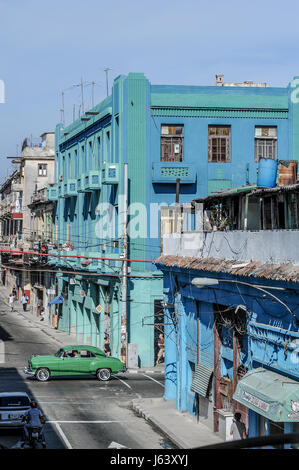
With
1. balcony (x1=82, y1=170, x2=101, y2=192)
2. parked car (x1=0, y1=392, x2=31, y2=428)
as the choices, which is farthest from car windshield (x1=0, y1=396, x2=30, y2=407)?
balcony (x1=82, y1=170, x2=101, y2=192)

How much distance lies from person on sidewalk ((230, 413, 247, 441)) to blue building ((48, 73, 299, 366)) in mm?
18013

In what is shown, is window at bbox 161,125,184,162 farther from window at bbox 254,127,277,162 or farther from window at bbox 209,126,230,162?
window at bbox 254,127,277,162

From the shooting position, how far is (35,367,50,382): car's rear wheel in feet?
117

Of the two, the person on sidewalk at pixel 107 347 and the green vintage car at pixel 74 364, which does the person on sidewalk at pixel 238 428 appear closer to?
the green vintage car at pixel 74 364

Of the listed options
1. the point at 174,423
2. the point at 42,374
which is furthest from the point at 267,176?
the point at 42,374

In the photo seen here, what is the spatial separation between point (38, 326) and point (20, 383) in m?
Answer: 28.9

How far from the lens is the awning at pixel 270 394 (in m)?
17.0

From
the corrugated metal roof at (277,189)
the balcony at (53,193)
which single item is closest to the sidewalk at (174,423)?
the corrugated metal roof at (277,189)

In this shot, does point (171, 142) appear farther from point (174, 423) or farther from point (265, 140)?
point (174, 423)

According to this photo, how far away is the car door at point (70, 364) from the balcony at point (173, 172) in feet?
37.3

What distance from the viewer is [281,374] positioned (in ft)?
60.6

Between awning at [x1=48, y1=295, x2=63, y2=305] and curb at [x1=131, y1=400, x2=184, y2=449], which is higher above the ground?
awning at [x1=48, y1=295, x2=63, y2=305]
